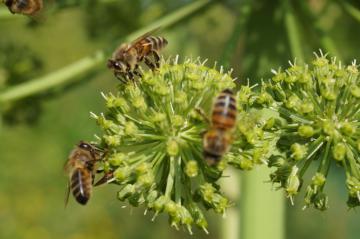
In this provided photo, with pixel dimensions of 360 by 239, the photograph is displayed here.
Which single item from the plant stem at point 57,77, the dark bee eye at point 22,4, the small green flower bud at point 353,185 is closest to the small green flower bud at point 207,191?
the small green flower bud at point 353,185

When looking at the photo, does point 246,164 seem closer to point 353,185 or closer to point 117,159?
point 353,185

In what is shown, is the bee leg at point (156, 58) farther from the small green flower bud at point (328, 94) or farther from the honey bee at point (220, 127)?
the small green flower bud at point (328, 94)

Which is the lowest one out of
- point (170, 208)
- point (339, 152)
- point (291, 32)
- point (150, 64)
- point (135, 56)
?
point (170, 208)

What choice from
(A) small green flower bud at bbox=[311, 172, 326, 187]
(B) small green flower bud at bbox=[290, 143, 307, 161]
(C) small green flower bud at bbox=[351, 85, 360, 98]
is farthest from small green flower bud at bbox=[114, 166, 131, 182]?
(C) small green flower bud at bbox=[351, 85, 360, 98]

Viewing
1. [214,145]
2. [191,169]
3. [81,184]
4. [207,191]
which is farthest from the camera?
[81,184]

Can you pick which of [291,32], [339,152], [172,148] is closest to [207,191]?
[172,148]

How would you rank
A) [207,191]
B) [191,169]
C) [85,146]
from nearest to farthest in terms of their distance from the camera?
[191,169]
[207,191]
[85,146]
